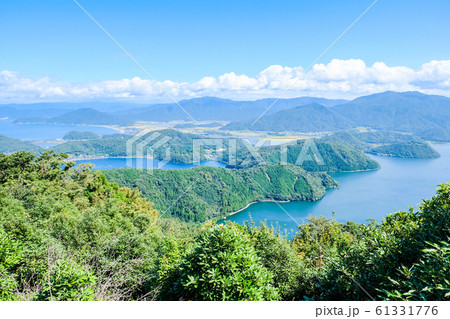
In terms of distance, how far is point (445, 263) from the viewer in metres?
2.21

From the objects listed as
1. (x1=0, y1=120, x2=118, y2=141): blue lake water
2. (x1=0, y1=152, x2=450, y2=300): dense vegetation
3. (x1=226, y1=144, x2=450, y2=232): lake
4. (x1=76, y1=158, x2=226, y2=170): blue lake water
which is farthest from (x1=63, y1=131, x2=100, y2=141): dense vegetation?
(x1=0, y1=152, x2=450, y2=300): dense vegetation

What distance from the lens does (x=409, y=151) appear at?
86.2m

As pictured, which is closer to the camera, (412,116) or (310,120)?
(310,120)

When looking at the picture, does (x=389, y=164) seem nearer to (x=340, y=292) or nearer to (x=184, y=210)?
(x=184, y=210)

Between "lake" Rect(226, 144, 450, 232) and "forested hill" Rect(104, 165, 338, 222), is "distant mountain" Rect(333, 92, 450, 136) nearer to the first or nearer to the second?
"lake" Rect(226, 144, 450, 232)

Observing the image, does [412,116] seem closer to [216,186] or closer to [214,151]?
[216,186]

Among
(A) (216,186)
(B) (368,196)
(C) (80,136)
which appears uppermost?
(C) (80,136)

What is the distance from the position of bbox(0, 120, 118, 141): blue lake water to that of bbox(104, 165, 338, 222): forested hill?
3354cm

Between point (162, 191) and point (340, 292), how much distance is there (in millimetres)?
48944

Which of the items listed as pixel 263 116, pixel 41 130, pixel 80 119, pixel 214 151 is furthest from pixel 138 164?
pixel 80 119

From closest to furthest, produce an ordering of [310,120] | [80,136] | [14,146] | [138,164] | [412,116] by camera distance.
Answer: [14,146], [138,164], [80,136], [310,120], [412,116]

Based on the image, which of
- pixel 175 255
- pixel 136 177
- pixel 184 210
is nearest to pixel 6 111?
pixel 136 177

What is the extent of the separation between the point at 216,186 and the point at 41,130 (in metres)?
76.0

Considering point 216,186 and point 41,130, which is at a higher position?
point 41,130
